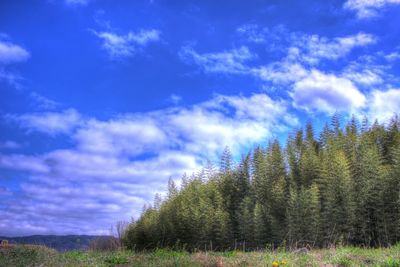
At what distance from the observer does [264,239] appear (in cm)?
2012

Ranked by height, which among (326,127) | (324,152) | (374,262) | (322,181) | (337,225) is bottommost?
(374,262)

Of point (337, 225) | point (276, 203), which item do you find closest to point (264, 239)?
point (276, 203)

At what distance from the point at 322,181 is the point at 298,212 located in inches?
58.6

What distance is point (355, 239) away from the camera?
661 inches

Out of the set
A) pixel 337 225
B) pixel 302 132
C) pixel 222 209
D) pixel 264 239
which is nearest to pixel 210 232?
pixel 222 209

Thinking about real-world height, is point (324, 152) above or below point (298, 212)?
above

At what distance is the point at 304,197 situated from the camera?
1725 cm

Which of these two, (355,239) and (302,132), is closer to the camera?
(355,239)

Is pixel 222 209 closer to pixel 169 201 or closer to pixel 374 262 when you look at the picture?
pixel 169 201

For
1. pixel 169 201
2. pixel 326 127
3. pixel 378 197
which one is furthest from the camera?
pixel 169 201

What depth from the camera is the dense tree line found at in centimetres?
1628

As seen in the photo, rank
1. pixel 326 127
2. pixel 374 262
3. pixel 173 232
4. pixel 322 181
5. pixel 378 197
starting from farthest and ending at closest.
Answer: pixel 173 232
pixel 326 127
pixel 322 181
pixel 378 197
pixel 374 262

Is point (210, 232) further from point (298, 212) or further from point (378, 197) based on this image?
point (378, 197)

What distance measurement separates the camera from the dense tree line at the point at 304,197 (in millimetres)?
16281
